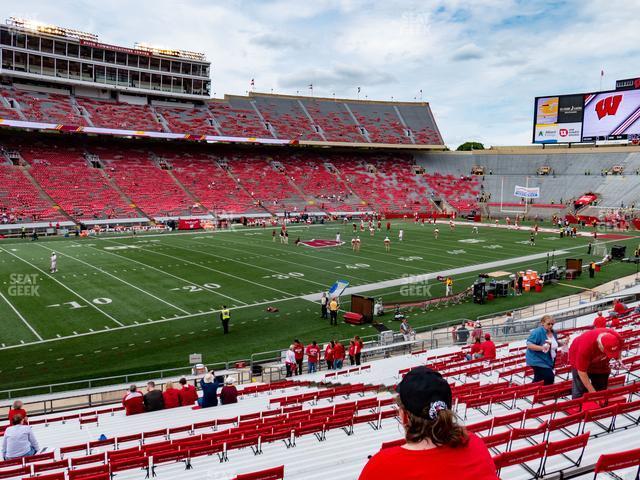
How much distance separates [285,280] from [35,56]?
4975 centimetres

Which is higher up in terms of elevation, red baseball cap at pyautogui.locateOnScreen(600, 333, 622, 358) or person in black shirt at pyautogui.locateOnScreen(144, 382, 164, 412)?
red baseball cap at pyautogui.locateOnScreen(600, 333, 622, 358)

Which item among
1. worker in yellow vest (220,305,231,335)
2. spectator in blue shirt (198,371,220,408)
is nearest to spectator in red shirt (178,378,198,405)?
spectator in blue shirt (198,371,220,408)

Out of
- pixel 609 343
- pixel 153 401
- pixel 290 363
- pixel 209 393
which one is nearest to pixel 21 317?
pixel 290 363

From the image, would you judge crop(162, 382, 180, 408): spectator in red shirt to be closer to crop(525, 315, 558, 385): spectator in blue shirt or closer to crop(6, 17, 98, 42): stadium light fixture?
crop(525, 315, 558, 385): spectator in blue shirt

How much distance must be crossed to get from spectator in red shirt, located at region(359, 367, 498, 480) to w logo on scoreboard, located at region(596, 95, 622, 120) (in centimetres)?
7347

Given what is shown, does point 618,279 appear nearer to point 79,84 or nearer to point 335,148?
point 335,148

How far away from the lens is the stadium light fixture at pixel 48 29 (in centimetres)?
5612

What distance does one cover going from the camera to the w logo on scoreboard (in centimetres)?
6357

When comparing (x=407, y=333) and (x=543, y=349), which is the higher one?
(x=543, y=349)

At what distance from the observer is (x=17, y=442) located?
6.90 m

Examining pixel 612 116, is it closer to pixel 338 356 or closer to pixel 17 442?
pixel 338 356

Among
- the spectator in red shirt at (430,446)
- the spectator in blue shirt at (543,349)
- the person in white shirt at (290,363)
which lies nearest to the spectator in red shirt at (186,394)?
the person in white shirt at (290,363)

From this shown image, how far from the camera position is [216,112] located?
72562 mm

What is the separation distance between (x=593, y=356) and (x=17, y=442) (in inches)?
293
